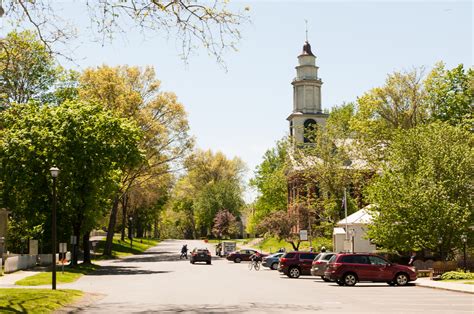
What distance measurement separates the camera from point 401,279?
107 feet

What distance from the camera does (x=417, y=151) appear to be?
144 ft

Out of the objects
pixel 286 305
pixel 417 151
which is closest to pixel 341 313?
pixel 286 305

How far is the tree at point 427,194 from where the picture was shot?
39.4 m

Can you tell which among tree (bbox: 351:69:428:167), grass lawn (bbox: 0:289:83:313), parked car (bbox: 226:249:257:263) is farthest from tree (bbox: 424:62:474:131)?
grass lawn (bbox: 0:289:83:313)

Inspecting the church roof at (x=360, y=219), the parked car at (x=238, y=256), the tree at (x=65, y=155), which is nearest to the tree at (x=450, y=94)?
the church roof at (x=360, y=219)

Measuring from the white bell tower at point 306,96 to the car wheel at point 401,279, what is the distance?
57137 mm

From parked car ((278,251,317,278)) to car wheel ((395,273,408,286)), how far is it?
30.7 feet

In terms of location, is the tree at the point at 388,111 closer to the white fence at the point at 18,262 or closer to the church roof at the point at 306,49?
the church roof at the point at 306,49

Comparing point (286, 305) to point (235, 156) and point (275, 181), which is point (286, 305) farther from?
point (235, 156)

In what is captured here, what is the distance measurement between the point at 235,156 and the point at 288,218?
193 feet

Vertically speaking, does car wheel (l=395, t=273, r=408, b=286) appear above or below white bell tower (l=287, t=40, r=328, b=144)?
below

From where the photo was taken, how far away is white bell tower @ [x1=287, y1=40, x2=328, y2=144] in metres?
89.9

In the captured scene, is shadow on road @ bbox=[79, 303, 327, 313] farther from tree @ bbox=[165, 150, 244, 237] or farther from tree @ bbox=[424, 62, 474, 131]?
tree @ bbox=[165, 150, 244, 237]

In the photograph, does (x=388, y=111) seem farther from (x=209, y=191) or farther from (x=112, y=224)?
(x=209, y=191)
